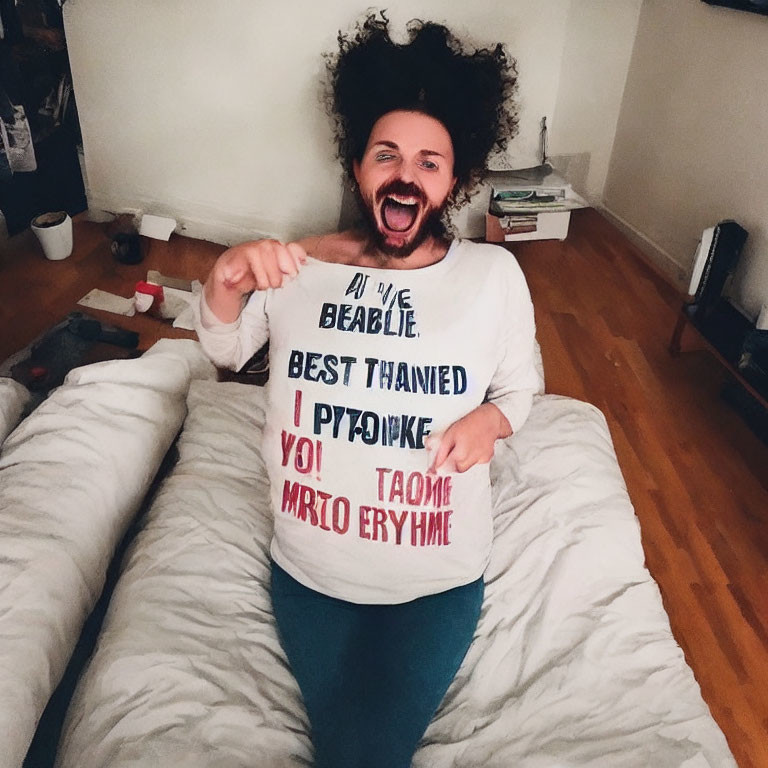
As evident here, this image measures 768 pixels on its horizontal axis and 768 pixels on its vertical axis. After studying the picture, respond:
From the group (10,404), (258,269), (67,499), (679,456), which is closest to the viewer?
(258,269)

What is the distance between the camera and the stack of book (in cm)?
285

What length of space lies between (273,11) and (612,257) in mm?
1635

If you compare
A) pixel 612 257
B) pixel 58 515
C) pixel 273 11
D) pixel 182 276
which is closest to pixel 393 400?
pixel 58 515

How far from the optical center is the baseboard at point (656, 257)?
2.69m

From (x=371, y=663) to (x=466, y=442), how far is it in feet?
1.05

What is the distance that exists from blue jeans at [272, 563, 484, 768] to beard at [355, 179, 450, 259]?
0.51m

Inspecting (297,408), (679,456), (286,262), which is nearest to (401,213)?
(286,262)

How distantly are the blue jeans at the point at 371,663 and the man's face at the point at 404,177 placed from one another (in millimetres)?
528

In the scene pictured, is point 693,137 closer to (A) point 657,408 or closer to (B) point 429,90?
(A) point 657,408

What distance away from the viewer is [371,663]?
92 cm

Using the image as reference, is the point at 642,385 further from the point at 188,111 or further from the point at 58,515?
the point at 188,111

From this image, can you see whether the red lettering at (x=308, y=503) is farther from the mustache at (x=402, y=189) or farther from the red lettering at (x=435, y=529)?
the mustache at (x=402, y=189)

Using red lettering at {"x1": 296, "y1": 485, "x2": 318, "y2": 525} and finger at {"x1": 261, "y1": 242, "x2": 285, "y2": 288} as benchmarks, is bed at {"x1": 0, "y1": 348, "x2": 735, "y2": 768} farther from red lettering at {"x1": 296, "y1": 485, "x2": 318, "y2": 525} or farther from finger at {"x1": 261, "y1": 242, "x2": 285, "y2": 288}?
finger at {"x1": 261, "y1": 242, "x2": 285, "y2": 288}

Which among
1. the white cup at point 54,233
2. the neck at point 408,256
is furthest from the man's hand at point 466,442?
the white cup at point 54,233
